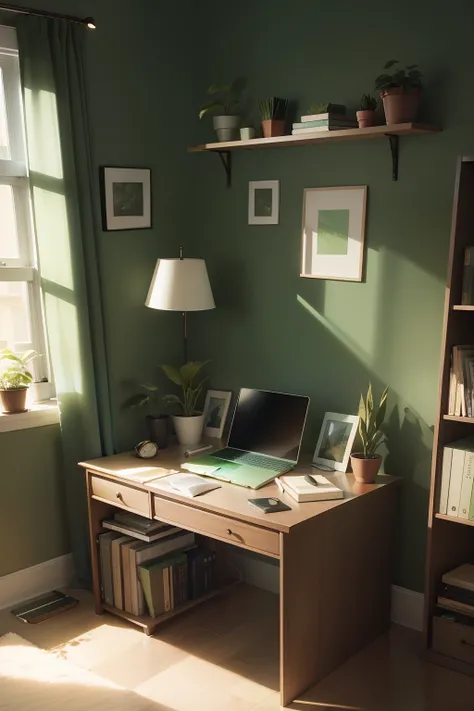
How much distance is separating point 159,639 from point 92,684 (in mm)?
381

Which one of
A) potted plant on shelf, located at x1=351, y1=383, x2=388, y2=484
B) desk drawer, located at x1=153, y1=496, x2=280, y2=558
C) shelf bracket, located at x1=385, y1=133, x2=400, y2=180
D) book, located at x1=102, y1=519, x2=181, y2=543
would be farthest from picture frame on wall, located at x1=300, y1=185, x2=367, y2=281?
book, located at x1=102, y1=519, x2=181, y2=543

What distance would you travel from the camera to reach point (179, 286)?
10.3 ft

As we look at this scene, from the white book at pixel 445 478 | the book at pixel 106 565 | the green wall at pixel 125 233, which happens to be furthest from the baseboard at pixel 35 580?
the white book at pixel 445 478

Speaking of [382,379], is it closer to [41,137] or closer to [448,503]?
[448,503]

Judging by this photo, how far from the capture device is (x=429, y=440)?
2.84m

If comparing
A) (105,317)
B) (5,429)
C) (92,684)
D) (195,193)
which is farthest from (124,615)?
(195,193)

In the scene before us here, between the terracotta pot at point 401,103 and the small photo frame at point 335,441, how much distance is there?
116 centimetres

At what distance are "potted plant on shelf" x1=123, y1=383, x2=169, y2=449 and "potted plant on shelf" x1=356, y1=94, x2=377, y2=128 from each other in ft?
4.74

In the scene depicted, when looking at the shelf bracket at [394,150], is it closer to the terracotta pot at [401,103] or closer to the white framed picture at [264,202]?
the terracotta pot at [401,103]

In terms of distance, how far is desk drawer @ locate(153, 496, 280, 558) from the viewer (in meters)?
2.45

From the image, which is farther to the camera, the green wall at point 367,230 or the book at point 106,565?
the book at point 106,565

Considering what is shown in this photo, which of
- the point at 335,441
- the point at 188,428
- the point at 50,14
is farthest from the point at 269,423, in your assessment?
the point at 50,14

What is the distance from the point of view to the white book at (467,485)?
2.54 m

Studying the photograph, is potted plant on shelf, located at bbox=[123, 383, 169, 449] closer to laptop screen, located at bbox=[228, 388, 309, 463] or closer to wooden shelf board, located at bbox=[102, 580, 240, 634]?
laptop screen, located at bbox=[228, 388, 309, 463]
